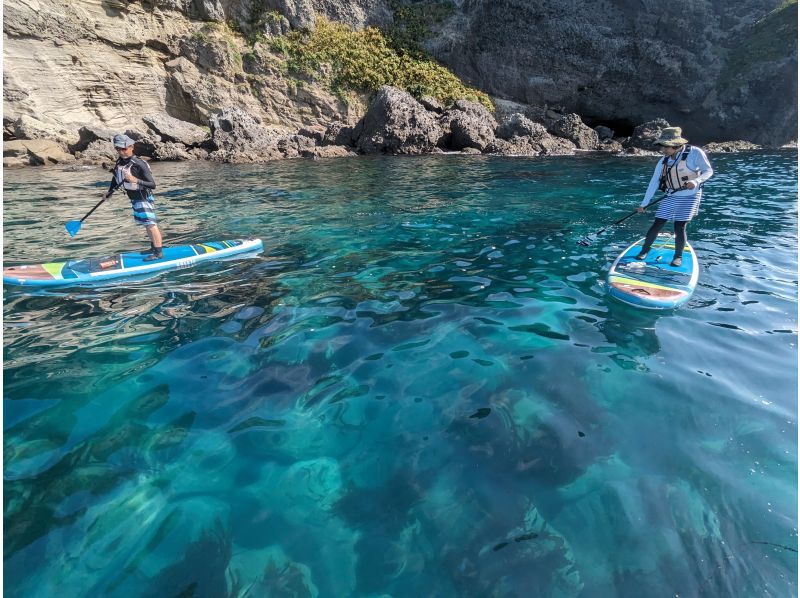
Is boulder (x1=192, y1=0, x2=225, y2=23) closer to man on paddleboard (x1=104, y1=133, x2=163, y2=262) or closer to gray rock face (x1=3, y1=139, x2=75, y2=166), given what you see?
gray rock face (x1=3, y1=139, x2=75, y2=166)

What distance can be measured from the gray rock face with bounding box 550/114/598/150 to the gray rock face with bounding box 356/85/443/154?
995 centimetres

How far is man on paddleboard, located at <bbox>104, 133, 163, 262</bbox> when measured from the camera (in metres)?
7.67

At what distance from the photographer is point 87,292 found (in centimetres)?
675

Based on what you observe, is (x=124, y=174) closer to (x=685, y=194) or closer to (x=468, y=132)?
(x=685, y=194)

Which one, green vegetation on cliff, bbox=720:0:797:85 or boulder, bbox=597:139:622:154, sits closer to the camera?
boulder, bbox=597:139:622:154

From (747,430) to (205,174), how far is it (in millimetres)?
20294

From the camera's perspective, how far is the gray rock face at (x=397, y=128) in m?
26.3

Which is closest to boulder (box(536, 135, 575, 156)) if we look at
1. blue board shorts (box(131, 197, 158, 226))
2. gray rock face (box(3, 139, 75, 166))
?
blue board shorts (box(131, 197, 158, 226))

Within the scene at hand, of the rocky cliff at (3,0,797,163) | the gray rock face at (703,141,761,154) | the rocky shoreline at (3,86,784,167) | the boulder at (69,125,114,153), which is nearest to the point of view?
the rocky shoreline at (3,86,784,167)

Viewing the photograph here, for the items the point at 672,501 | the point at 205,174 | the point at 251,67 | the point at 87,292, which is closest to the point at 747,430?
the point at 672,501

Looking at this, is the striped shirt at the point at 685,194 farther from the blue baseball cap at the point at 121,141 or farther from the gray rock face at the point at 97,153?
the gray rock face at the point at 97,153

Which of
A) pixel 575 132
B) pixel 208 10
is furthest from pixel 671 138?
pixel 208 10

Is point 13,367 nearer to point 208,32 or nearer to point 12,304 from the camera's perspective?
point 12,304

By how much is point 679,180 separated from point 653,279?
198cm
